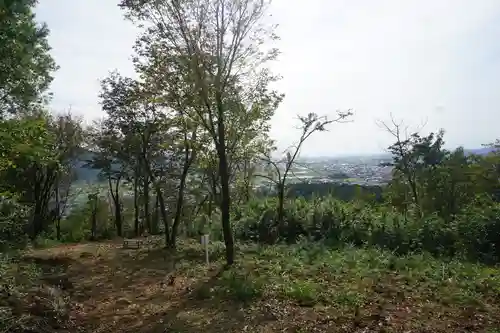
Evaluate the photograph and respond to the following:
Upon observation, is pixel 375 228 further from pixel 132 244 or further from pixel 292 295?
pixel 132 244

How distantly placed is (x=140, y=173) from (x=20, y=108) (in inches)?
445

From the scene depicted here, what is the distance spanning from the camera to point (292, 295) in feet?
23.6

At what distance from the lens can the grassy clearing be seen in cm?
609

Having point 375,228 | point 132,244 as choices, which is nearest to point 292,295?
point 375,228

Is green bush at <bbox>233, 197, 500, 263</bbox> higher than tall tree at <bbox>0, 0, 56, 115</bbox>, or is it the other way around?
tall tree at <bbox>0, 0, 56, 115</bbox>

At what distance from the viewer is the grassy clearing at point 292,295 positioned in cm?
609

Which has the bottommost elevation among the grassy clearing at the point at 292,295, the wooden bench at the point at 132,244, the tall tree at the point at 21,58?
the wooden bench at the point at 132,244

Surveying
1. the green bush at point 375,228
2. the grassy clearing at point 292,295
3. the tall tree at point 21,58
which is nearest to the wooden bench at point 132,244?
the grassy clearing at point 292,295

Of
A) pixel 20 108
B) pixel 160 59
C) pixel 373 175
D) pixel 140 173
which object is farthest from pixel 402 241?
pixel 373 175

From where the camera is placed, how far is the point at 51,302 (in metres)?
7.17

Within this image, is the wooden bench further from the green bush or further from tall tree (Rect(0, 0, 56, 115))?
tall tree (Rect(0, 0, 56, 115))

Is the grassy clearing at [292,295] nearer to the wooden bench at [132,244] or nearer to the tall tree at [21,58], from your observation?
the wooden bench at [132,244]

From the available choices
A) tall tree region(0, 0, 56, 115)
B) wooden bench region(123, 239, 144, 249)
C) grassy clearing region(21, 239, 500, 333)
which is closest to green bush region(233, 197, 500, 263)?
grassy clearing region(21, 239, 500, 333)

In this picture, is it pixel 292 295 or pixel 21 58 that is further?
pixel 21 58
